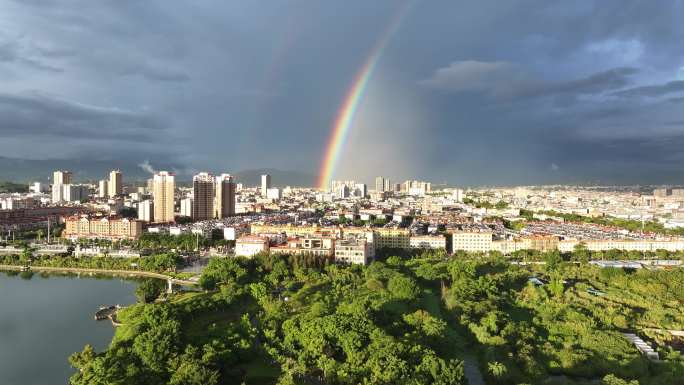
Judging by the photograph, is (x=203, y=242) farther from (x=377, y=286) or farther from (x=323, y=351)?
(x=323, y=351)

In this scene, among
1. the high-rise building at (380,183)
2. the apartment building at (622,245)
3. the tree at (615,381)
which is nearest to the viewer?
the tree at (615,381)

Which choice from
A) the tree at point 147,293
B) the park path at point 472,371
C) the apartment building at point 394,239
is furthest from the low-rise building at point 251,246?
the park path at point 472,371

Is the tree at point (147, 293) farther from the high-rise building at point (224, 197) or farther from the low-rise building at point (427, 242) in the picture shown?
the high-rise building at point (224, 197)

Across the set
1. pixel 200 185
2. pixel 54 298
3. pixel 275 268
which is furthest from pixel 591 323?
pixel 200 185

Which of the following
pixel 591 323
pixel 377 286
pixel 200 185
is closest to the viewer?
pixel 591 323

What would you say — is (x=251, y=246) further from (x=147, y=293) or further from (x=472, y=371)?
(x=472, y=371)

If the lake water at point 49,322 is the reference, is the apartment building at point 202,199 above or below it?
above
